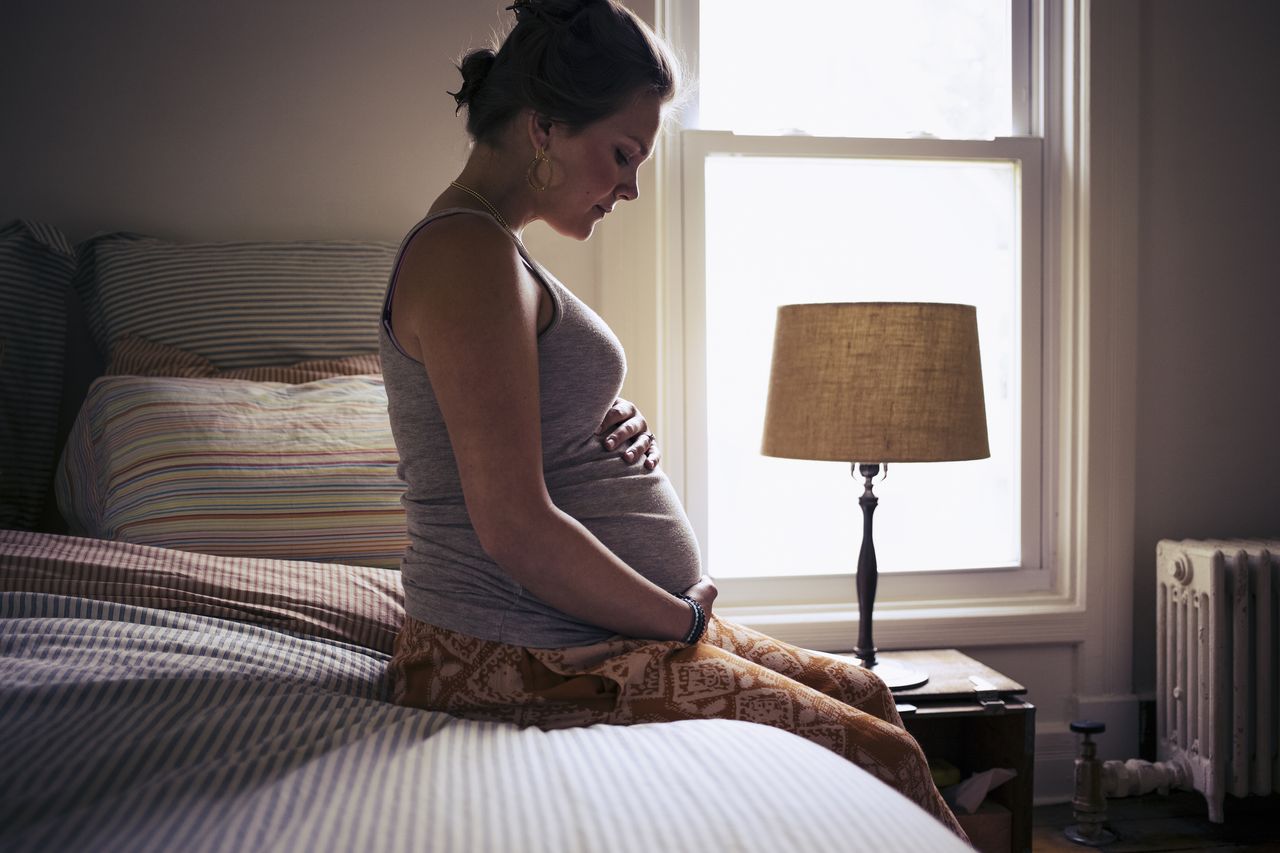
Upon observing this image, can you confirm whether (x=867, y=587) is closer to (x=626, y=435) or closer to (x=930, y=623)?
(x=930, y=623)

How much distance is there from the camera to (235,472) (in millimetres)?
1550

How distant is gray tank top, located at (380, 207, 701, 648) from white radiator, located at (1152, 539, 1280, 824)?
5.02 ft

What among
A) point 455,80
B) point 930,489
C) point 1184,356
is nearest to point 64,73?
point 455,80

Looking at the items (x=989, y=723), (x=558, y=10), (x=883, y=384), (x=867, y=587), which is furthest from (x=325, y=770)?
(x=989, y=723)

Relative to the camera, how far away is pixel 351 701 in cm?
92

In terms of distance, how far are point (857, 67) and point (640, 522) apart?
159 centimetres

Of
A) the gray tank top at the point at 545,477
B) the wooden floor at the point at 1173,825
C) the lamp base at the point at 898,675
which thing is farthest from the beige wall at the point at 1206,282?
the gray tank top at the point at 545,477

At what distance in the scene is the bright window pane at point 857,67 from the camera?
7.59ft

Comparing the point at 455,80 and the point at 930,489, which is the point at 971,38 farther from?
the point at 455,80

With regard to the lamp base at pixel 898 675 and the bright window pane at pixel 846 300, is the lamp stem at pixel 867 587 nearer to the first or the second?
the lamp base at pixel 898 675

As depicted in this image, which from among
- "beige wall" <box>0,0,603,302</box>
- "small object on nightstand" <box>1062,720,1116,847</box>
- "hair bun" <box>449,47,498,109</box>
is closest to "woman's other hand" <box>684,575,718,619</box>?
"hair bun" <box>449,47,498,109</box>

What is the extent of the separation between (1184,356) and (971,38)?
0.93 meters

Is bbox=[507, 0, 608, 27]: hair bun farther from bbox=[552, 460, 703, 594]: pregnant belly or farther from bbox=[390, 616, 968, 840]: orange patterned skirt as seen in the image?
bbox=[390, 616, 968, 840]: orange patterned skirt

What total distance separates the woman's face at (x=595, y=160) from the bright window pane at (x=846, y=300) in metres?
1.02
